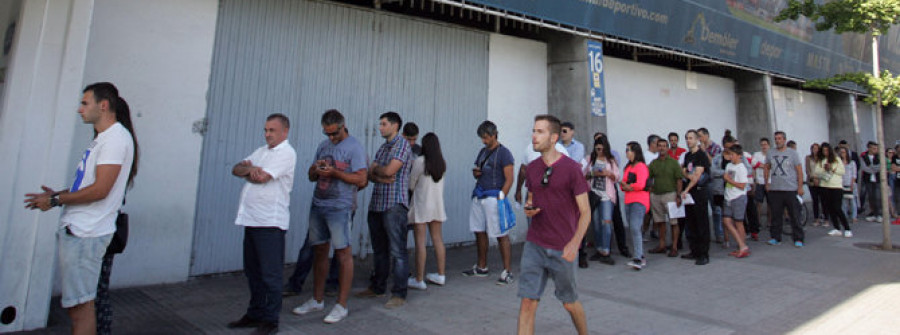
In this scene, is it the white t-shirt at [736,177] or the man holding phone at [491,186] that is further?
the white t-shirt at [736,177]

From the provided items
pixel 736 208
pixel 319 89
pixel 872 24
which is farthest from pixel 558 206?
pixel 872 24

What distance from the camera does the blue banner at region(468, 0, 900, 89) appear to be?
886cm

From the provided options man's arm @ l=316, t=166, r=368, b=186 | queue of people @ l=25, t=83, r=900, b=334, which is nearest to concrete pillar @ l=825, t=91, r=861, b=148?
queue of people @ l=25, t=83, r=900, b=334

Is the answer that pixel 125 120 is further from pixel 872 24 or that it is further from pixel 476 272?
pixel 872 24

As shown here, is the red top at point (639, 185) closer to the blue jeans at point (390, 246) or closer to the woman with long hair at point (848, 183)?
the blue jeans at point (390, 246)

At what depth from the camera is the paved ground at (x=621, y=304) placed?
4.31 metres

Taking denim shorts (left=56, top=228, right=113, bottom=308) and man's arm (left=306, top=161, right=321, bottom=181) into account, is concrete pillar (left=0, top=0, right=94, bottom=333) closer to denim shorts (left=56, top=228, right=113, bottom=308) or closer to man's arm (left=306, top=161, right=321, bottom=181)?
denim shorts (left=56, top=228, right=113, bottom=308)

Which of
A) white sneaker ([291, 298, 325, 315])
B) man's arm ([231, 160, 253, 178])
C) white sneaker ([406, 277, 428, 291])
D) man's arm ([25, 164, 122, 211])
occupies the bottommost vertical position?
white sneaker ([291, 298, 325, 315])

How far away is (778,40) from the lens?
13031 millimetres

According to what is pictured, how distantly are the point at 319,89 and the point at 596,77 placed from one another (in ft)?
16.8

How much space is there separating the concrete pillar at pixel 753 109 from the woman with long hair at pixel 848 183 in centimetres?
166

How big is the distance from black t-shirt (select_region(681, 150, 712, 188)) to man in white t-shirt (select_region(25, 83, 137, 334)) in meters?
6.90

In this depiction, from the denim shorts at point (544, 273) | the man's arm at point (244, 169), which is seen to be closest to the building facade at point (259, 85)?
the man's arm at point (244, 169)

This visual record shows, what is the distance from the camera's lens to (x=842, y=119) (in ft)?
55.6
